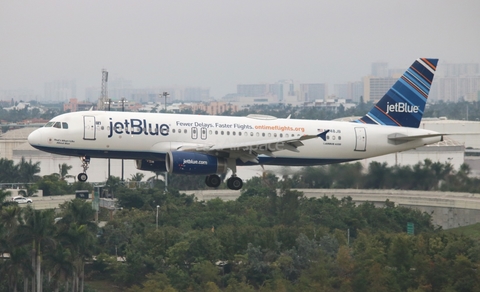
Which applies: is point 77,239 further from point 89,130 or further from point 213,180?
point 89,130

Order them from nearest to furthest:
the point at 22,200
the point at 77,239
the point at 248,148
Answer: the point at 248,148 → the point at 77,239 → the point at 22,200

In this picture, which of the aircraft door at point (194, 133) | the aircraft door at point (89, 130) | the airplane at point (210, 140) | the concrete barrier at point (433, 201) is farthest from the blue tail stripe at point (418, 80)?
the aircraft door at point (89, 130)

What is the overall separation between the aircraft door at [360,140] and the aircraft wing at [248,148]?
4.90 metres

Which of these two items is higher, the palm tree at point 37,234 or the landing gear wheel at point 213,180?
the landing gear wheel at point 213,180

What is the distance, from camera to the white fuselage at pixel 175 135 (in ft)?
189

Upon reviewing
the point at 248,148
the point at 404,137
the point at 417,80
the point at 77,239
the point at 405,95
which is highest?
the point at 417,80

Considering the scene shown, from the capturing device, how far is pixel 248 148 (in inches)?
2270

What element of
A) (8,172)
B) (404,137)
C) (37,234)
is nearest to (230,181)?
(404,137)

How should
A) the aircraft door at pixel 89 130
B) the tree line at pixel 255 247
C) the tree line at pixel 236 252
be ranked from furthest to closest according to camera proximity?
the tree line at pixel 255 247
the tree line at pixel 236 252
the aircraft door at pixel 89 130

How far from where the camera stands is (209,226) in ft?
305

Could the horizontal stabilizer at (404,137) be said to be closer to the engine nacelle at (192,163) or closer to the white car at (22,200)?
the engine nacelle at (192,163)

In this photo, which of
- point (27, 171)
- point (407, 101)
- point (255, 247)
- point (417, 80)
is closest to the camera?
point (407, 101)

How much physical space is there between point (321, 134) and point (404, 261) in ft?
58.5

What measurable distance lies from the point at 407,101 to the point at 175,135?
16.9m
